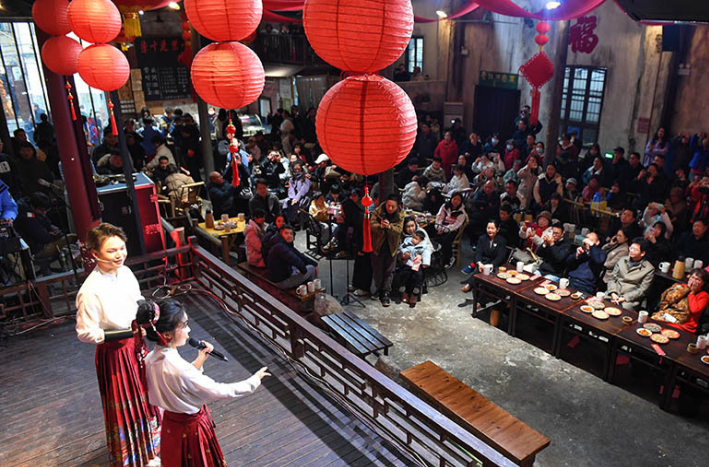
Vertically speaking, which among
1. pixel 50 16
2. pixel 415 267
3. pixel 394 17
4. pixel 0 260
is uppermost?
pixel 50 16

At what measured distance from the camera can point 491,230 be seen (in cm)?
936

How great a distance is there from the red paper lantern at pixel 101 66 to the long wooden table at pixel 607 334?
591cm

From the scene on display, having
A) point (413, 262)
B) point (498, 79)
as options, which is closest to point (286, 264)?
point (413, 262)

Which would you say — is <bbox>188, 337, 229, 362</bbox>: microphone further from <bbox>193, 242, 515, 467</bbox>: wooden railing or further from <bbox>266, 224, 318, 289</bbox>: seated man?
<bbox>266, 224, 318, 289</bbox>: seated man

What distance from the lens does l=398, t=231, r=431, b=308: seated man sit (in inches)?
362

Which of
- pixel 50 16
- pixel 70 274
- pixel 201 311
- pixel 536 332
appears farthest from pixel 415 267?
pixel 50 16

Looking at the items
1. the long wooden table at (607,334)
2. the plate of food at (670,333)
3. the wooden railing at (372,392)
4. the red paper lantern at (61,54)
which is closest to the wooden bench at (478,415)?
the wooden railing at (372,392)

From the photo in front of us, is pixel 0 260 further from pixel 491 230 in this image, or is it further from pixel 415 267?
pixel 491 230

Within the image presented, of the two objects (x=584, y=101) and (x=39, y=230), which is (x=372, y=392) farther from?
(x=584, y=101)

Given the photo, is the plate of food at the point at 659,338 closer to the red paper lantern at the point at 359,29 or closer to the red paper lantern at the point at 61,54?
the red paper lantern at the point at 359,29

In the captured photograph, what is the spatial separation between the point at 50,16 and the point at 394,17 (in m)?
5.54

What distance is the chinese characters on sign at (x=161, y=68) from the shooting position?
19.6 metres

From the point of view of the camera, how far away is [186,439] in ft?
12.5

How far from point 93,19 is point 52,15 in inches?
39.9
